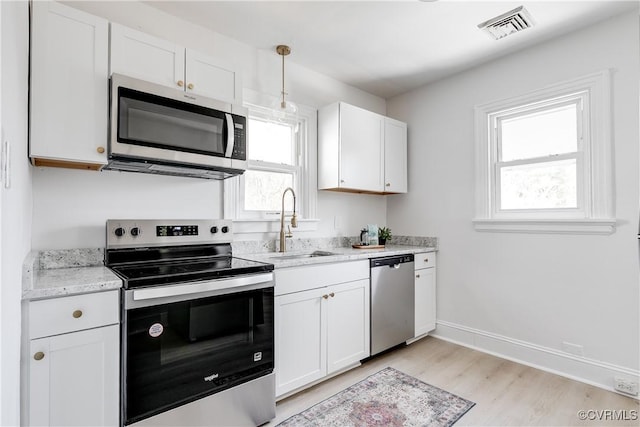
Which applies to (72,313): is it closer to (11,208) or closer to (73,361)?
(73,361)

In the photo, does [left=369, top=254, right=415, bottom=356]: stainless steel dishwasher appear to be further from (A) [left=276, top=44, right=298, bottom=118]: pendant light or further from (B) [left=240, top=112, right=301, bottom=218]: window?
(A) [left=276, top=44, right=298, bottom=118]: pendant light

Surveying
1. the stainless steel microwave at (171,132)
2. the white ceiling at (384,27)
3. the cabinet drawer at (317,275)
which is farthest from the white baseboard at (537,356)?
the stainless steel microwave at (171,132)

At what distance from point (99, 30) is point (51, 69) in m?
0.33

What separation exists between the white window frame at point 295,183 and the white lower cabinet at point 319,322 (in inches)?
27.1

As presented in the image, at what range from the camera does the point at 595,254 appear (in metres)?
2.51

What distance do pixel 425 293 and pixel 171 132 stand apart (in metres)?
2.69

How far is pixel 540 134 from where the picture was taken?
9.45 ft

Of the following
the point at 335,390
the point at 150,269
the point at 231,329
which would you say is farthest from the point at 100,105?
the point at 335,390

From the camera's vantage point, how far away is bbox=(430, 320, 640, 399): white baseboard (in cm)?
243

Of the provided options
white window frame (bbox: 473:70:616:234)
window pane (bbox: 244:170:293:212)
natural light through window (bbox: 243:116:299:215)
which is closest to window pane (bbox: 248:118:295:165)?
natural light through window (bbox: 243:116:299:215)

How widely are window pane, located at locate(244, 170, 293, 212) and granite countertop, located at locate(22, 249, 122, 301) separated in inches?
46.0

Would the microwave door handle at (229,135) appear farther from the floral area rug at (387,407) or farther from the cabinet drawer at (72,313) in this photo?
the floral area rug at (387,407)

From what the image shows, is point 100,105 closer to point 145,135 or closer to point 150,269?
point 145,135

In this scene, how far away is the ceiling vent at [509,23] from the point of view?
234cm
